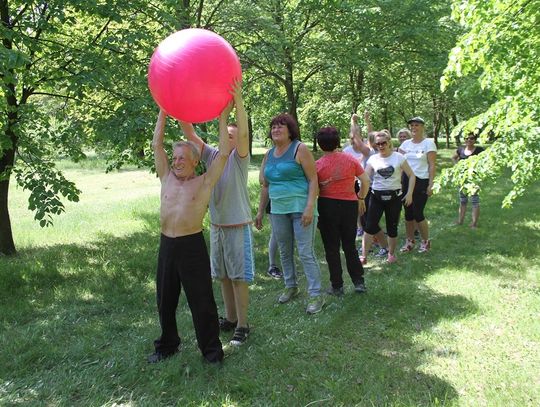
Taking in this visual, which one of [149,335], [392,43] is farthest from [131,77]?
[392,43]

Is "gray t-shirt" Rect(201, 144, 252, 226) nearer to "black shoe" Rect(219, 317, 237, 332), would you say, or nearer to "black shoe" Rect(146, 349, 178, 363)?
"black shoe" Rect(219, 317, 237, 332)

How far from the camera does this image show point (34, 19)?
6.28 m

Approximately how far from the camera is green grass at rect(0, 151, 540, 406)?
310 cm

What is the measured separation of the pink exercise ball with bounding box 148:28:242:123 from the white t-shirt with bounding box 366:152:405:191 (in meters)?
3.18

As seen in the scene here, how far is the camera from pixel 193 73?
9.64ft

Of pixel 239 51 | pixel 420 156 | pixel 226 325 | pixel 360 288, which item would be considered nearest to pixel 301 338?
pixel 226 325

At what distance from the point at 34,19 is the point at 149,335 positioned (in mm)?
4795

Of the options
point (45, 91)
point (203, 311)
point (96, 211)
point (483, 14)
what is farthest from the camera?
point (96, 211)

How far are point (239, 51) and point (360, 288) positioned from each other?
8.56m

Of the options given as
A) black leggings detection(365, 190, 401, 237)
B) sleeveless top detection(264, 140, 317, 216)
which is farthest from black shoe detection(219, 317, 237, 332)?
black leggings detection(365, 190, 401, 237)

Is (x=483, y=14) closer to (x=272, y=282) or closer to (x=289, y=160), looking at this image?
(x=289, y=160)

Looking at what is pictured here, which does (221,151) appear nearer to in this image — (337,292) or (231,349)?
(231,349)

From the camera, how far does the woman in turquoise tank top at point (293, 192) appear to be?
14.4ft

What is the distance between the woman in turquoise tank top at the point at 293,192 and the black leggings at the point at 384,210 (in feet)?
5.04
